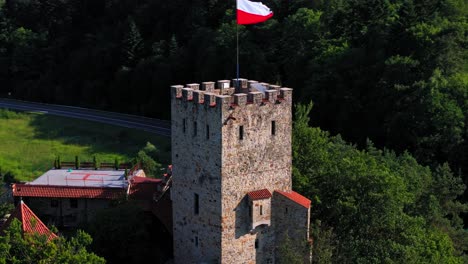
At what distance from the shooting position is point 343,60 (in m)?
76.6

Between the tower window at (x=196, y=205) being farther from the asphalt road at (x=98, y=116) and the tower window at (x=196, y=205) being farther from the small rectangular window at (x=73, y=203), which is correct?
the asphalt road at (x=98, y=116)

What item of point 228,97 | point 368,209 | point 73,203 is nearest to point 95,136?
point 73,203

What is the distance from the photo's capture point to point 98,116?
355ft

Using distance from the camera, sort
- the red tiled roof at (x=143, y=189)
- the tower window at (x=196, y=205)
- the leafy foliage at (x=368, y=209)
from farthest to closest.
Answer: the red tiled roof at (x=143, y=189) → the leafy foliage at (x=368, y=209) → the tower window at (x=196, y=205)

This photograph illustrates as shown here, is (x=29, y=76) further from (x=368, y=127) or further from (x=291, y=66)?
(x=368, y=127)

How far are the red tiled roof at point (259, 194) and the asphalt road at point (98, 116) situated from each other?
5262 centimetres

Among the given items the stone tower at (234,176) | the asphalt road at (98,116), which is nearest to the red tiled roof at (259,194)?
the stone tower at (234,176)

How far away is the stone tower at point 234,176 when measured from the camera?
41.1 metres

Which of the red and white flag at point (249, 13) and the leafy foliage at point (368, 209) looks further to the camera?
the leafy foliage at point (368, 209)

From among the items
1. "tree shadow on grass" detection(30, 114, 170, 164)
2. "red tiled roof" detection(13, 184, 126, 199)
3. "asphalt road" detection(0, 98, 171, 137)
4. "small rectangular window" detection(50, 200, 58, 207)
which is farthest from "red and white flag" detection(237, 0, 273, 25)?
"asphalt road" detection(0, 98, 171, 137)

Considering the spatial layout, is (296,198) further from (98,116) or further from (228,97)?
(98,116)

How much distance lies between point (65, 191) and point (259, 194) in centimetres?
1870

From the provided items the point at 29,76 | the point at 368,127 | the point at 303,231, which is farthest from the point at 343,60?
the point at 29,76

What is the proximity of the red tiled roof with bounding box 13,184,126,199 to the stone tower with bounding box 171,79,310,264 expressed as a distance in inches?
443
